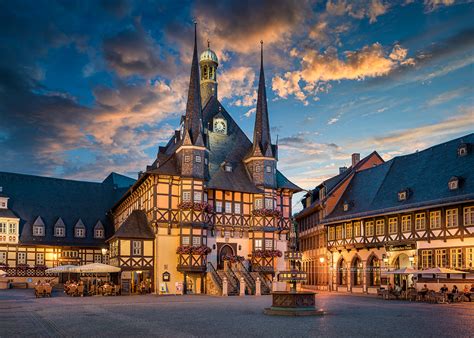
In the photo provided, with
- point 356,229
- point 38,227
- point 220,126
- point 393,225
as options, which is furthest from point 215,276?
point 38,227

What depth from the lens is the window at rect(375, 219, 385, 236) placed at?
46719 millimetres

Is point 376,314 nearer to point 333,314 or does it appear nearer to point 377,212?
point 333,314

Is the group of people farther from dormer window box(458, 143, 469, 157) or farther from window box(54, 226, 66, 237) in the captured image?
window box(54, 226, 66, 237)

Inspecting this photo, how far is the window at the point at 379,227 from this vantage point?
46.7 meters

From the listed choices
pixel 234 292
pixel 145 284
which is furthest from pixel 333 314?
pixel 145 284

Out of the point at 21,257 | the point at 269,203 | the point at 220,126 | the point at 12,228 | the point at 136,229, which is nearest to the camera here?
the point at 136,229

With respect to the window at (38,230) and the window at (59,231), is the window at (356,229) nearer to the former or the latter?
the window at (59,231)

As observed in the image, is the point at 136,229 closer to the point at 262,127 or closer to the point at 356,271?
the point at 262,127

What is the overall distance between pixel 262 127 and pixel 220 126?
15.0 feet

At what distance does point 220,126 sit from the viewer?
56688 mm

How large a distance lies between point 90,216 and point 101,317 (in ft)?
166

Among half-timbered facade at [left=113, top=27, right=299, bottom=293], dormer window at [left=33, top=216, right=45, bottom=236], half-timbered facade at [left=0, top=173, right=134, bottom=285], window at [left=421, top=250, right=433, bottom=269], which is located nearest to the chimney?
half-timbered facade at [left=113, top=27, right=299, bottom=293]

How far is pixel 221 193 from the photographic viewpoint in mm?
51969

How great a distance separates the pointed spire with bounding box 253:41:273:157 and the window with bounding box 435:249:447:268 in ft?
61.5
